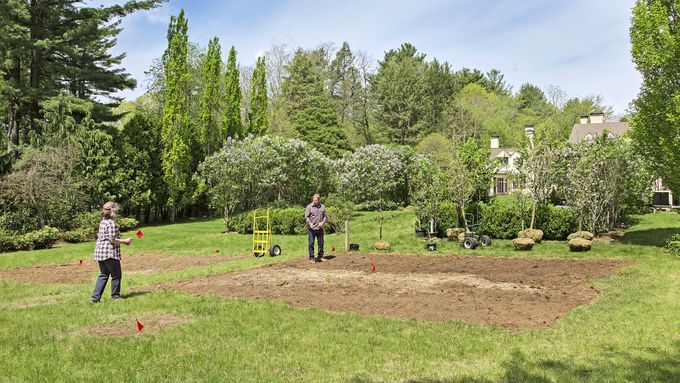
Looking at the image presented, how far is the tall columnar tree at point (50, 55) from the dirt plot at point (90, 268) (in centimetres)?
1302

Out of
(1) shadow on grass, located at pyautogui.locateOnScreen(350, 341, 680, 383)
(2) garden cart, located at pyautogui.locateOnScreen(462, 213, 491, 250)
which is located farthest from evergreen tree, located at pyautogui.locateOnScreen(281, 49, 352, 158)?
(1) shadow on grass, located at pyautogui.locateOnScreen(350, 341, 680, 383)

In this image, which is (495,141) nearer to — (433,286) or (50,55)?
(50,55)

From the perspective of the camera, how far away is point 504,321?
676cm

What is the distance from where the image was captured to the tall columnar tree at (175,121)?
3031 centimetres

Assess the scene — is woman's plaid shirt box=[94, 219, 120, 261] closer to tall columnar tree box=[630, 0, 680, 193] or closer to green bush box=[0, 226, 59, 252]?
green bush box=[0, 226, 59, 252]

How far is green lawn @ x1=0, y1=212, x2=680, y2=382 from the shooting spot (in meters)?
4.84

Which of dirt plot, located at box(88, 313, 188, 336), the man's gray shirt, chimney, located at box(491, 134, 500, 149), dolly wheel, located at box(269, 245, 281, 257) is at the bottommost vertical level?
dirt plot, located at box(88, 313, 188, 336)

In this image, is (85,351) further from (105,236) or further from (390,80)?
(390,80)

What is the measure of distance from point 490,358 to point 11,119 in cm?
2960

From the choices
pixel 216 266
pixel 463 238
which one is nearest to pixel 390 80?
pixel 463 238

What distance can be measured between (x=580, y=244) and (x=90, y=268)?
14454mm

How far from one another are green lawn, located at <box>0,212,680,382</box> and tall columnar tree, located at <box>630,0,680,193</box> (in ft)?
20.7

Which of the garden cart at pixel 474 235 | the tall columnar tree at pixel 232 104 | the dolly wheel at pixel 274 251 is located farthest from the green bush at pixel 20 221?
the garden cart at pixel 474 235

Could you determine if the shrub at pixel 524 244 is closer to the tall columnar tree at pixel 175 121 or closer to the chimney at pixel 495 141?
the tall columnar tree at pixel 175 121
